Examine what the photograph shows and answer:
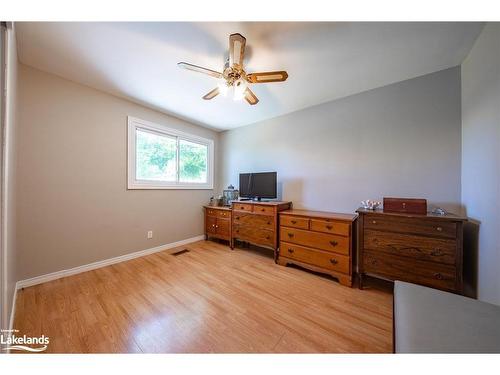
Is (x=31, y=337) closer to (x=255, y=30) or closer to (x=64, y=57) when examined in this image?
(x=64, y=57)

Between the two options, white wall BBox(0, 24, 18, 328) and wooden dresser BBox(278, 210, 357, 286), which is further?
wooden dresser BBox(278, 210, 357, 286)

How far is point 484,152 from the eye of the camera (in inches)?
52.5

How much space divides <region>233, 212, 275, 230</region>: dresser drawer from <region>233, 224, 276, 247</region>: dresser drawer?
6 centimetres

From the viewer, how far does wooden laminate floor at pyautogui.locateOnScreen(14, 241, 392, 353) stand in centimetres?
116

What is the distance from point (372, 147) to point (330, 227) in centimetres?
119

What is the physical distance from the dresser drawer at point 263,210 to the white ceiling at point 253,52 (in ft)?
5.23

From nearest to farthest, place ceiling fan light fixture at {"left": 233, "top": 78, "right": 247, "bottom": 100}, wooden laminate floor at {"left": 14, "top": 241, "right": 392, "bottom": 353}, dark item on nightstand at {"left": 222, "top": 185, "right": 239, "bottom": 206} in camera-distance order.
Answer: wooden laminate floor at {"left": 14, "top": 241, "right": 392, "bottom": 353}, ceiling fan light fixture at {"left": 233, "top": 78, "right": 247, "bottom": 100}, dark item on nightstand at {"left": 222, "top": 185, "right": 239, "bottom": 206}

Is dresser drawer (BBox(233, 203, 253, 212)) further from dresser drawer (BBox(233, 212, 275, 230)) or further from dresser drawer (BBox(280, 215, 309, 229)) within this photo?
dresser drawer (BBox(280, 215, 309, 229))

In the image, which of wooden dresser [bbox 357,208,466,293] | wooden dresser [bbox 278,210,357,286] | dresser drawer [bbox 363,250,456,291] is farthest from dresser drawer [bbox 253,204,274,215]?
dresser drawer [bbox 363,250,456,291]

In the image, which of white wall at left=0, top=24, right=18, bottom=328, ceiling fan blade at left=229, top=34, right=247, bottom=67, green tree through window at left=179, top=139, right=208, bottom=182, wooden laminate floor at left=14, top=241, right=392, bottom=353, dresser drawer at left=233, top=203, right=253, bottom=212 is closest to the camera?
white wall at left=0, top=24, right=18, bottom=328

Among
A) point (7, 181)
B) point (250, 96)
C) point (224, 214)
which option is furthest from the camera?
point (224, 214)

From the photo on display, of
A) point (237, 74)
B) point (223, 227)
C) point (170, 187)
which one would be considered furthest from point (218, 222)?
point (237, 74)

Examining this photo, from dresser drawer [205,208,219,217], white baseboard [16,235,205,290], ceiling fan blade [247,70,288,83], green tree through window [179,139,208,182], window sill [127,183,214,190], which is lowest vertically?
white baseboard [16,235,205,290]

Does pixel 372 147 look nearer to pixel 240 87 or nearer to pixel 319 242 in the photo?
pixel 319 242
